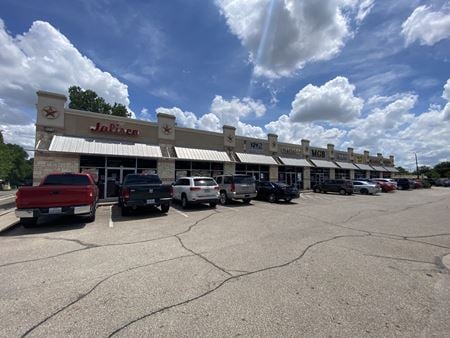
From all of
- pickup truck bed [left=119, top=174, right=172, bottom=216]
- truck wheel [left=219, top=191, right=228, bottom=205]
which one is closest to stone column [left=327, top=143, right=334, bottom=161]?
truck wheel [left=219, top=191, right=228, bottom=205]

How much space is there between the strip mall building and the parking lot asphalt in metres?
9.21

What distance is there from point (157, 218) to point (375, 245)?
8.05 m

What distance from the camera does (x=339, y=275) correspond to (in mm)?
4105

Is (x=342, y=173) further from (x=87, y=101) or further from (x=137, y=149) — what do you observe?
(x=87, y=101)

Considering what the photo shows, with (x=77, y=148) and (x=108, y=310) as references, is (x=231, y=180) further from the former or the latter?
(x=108, y=310)

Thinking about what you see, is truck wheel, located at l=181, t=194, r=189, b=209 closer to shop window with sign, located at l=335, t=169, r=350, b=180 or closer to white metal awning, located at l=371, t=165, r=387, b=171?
shop window with sign, located at l=335, t=169, r=350, b=180

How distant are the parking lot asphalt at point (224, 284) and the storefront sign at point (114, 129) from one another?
10.8m

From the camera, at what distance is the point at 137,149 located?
55.3 ft

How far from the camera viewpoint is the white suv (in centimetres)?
1239

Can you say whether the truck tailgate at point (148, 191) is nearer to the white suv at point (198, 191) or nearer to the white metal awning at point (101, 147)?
the white suv at point (198, 191)

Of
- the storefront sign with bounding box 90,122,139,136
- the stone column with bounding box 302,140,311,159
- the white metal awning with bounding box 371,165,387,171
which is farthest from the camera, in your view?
the white metal awning with bounding box 371,165,387,171

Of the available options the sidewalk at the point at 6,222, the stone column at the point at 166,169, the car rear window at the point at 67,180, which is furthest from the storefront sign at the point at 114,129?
the sidewalk at the point at 6,222

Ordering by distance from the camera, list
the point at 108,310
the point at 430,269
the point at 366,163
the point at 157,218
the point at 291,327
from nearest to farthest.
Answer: the point at 291,327
the point at 108,310
the point at 430,269
the point at 157,218
the point at 366,163

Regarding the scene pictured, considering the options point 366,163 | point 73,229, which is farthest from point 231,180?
point 366,163
